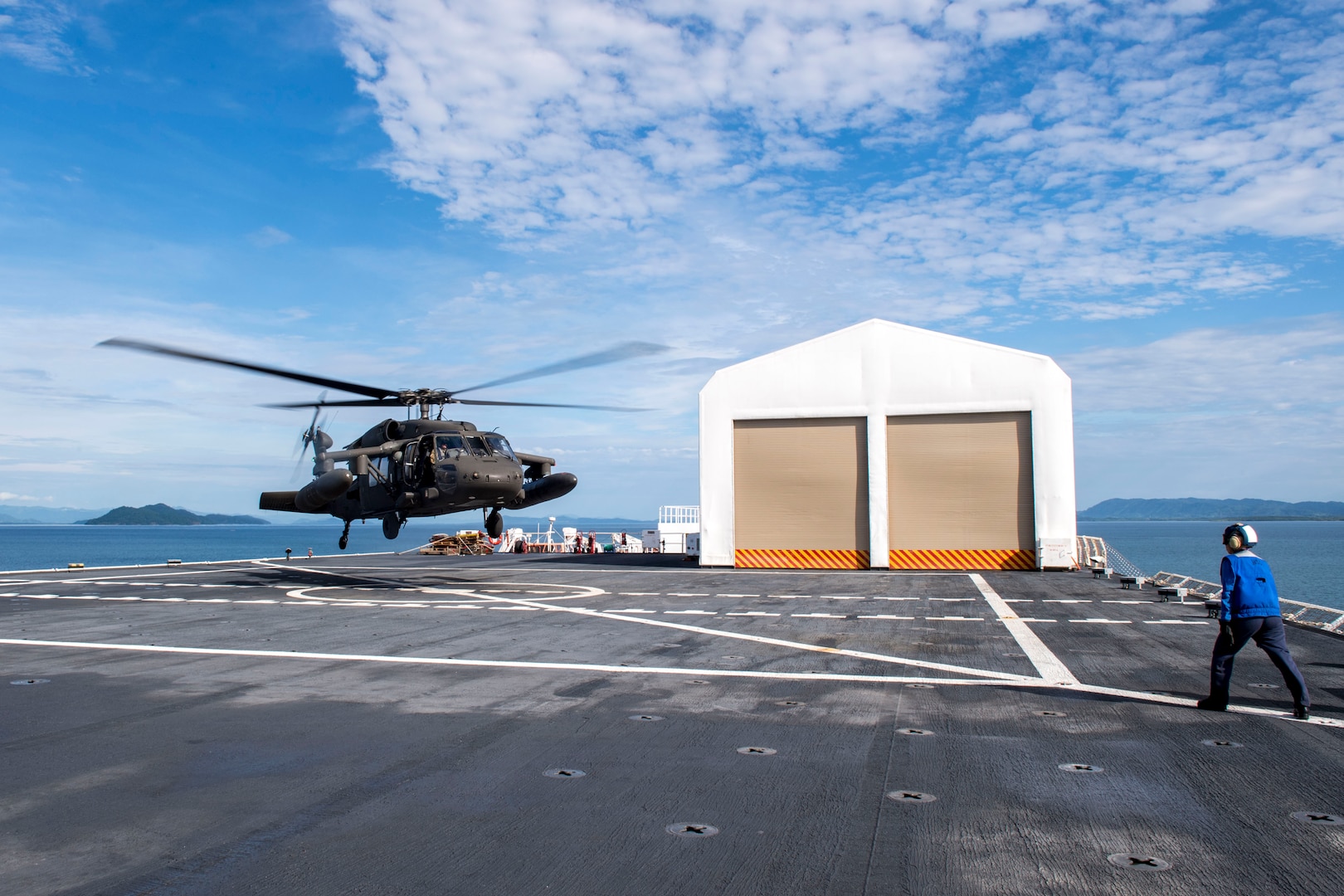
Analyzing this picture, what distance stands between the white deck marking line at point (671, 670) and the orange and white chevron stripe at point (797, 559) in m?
20.0

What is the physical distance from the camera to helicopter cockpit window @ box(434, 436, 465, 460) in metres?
20.5

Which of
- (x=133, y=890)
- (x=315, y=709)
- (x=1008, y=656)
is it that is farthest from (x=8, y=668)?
(x=1008, y=656)

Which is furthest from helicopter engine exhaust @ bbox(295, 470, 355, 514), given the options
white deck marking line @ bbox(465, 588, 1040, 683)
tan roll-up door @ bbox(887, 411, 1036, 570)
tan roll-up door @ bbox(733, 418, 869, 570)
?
tan roll-up door @ bbox(887, 411, 1036, 570)

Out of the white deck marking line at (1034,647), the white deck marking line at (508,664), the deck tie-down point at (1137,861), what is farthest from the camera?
the white deck marking line at (1034,647)

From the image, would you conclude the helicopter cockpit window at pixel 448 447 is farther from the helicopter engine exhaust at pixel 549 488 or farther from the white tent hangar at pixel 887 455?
the white tent hangar at pixel 887 455

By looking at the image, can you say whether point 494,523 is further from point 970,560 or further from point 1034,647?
point 970,560

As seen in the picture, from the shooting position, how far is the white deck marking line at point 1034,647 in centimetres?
1003

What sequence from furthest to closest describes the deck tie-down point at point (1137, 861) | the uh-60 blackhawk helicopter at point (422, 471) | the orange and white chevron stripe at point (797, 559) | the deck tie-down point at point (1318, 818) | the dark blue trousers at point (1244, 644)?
the orange and white chevron stripe at point (797, 559) → the uh-60 blackhawk helicopter at point (422, 471) → the dark blue trousers at point (1244, 644) → the deck tie-down point at point (1318, 818) → the deck tie-down point at point (1137, 861)

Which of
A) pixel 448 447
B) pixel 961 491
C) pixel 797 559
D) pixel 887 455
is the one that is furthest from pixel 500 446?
pixel 961 491

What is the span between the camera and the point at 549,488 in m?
22.5

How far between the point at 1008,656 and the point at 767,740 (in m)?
5.72

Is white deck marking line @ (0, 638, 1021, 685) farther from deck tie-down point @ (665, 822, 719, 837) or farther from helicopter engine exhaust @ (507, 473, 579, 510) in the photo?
helicopter engine exhaust @ (507, 473, 579, 510)

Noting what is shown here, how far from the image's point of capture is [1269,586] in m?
8.07

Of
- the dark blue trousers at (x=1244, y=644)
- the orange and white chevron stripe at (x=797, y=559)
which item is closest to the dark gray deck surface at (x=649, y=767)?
the dark blue trousers at (x=1244, y=644)
